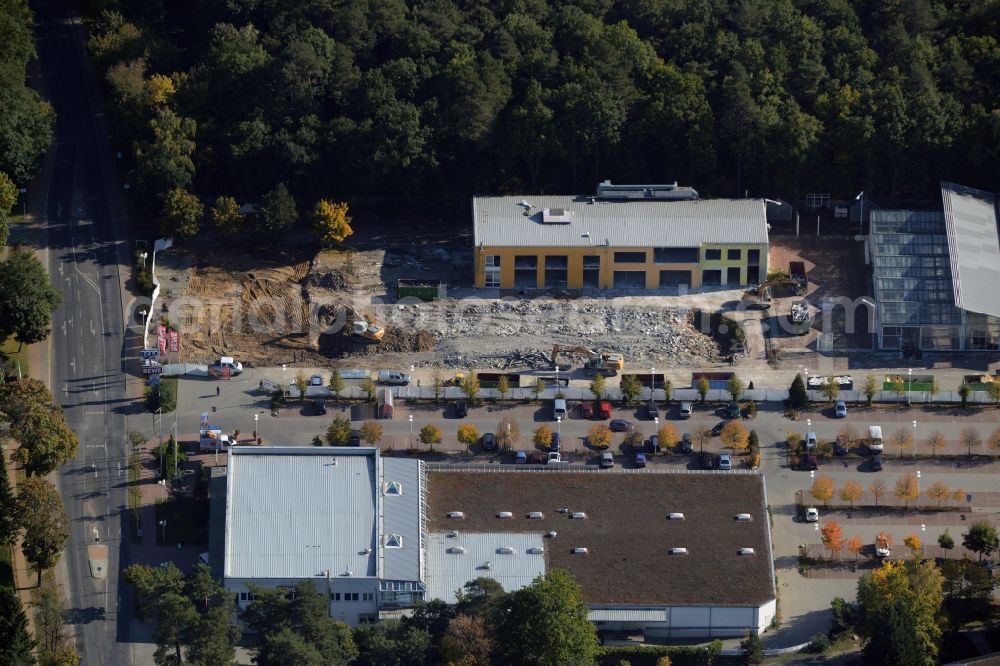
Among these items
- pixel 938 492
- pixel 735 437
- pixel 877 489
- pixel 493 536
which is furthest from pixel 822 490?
pixel 493 536

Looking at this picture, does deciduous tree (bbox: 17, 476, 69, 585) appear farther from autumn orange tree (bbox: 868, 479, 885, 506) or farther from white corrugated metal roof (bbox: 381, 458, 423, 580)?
autumn orange tree (bbox: 868, 479, 885, 506)

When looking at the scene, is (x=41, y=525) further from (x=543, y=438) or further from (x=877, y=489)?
(x=877, y=489)

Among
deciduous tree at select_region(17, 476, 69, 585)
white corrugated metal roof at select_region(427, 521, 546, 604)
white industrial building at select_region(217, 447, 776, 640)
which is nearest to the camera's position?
white industrial building at select_region(217, 447, 776, 640)

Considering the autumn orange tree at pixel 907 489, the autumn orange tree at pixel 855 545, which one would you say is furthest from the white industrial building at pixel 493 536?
the autumn orange tree at pixel 907 489

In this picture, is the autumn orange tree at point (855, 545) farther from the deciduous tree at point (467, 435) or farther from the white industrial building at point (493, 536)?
the deciduous tree at point (467, 435)

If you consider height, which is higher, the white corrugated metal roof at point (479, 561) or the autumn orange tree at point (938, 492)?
the autumn orange tree at point (938, 492)

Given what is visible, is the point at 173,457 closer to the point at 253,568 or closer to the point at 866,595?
the point at 253,568

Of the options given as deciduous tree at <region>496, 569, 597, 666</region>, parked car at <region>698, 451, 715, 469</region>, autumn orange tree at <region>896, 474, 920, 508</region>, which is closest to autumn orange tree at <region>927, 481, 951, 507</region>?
autumn orange tree at <region>896, 474, 920, 508</region>
